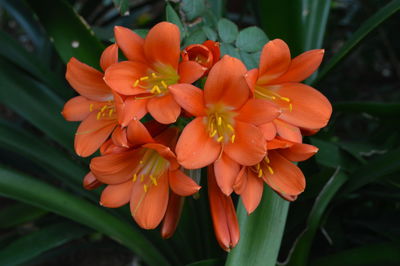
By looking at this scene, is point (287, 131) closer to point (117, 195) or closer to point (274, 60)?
point (274, 60)

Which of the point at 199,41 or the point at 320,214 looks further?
the point at 320,214

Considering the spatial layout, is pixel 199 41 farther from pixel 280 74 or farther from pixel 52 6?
pixel 52 6

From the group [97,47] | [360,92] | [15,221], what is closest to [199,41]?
[97,47]

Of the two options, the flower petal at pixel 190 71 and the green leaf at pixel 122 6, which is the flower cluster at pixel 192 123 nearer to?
the flower petal at pixel 190 71

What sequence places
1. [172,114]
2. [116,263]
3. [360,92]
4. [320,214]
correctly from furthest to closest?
1. [360,92]
2. [116,263]
3. [320,214]
4. [172,114]

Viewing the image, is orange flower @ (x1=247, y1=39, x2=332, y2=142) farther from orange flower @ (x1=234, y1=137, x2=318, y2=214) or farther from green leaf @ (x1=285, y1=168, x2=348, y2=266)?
green leaf @ (x1=285, y1=168, x2=348, y2=266)

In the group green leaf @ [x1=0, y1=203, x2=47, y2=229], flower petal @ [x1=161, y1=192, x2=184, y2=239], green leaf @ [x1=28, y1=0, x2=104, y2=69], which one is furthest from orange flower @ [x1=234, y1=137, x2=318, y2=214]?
green leaf @ [x1=0, y1=203, x2=47, y2=229]
